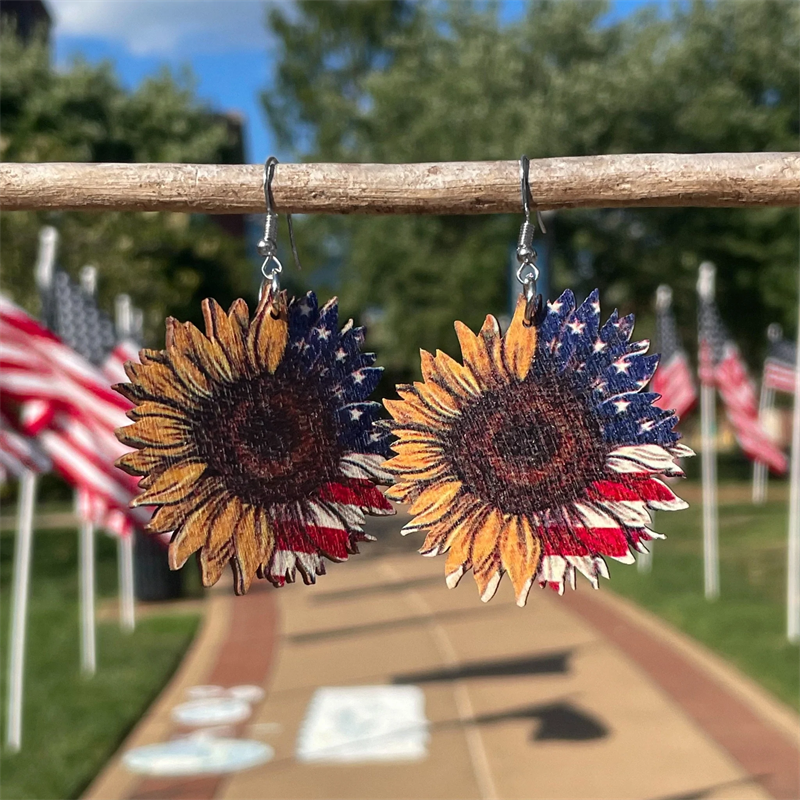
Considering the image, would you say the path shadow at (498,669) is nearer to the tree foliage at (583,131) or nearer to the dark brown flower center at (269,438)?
the dark brown flower center at (269,438)

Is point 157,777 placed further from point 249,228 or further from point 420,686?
point 249,228

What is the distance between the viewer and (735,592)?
10586mm

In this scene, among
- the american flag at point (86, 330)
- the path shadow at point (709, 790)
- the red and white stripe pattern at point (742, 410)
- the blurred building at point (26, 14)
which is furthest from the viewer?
the blurred building at point (26, 14)

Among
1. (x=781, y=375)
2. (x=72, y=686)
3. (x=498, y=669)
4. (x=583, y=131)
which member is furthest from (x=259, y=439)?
(x=583, y=131)

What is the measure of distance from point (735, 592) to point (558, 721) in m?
4.79

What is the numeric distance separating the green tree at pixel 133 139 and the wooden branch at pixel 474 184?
1494cm

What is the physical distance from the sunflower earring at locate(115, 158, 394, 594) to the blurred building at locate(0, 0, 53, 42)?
27106 mm

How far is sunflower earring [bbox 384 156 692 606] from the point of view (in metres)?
1.76

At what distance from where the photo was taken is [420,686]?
7.24m

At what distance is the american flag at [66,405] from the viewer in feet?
18.8

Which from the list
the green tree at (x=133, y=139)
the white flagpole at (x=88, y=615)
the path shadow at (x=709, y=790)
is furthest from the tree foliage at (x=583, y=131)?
the path shadow at (x=709, y=790)

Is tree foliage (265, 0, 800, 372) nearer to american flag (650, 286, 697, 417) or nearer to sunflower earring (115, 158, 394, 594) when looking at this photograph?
american flag (650, 286, 697, 417)

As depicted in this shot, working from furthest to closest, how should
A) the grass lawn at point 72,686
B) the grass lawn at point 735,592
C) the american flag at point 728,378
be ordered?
1. the american flag at point 728,378
2. the grass lawn at point 735,592
3. the grass lawn at point 72,686

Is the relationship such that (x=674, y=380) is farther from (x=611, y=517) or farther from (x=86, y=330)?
(x=611, y=517)
